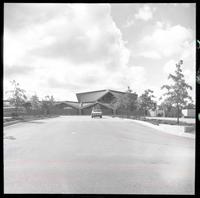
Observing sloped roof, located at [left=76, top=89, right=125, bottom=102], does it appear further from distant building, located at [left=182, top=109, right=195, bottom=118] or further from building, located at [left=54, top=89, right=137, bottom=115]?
distant building, located at [left=182, top=109, right=195, bottom=118]

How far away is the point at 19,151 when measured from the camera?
831 cm

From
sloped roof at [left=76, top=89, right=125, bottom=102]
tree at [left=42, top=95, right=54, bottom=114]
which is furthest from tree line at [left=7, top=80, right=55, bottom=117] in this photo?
sloped roof at [left=76, top=89, right=125, bottom=102]

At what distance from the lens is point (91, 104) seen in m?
64.3

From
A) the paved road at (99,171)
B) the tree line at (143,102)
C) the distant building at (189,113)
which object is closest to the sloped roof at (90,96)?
the tree line at (143,102)

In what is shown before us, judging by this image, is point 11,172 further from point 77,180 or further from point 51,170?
point 77,180

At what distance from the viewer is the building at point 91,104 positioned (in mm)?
61969

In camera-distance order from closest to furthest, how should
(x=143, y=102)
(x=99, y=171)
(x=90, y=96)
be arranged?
(x=99, y=171) → (x=143, y=102) → (x=90, y=96)

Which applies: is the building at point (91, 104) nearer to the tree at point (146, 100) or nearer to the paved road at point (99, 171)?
the tree at point (146, 100)

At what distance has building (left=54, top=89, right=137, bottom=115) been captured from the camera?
61969 millimetres

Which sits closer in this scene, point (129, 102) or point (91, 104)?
point (129, 102)

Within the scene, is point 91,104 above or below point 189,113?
above

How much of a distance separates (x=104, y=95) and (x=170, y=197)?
193 feet

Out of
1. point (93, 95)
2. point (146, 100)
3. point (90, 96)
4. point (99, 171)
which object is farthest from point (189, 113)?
point (99, 171)

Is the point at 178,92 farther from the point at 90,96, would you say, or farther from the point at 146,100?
the point at 90,96
